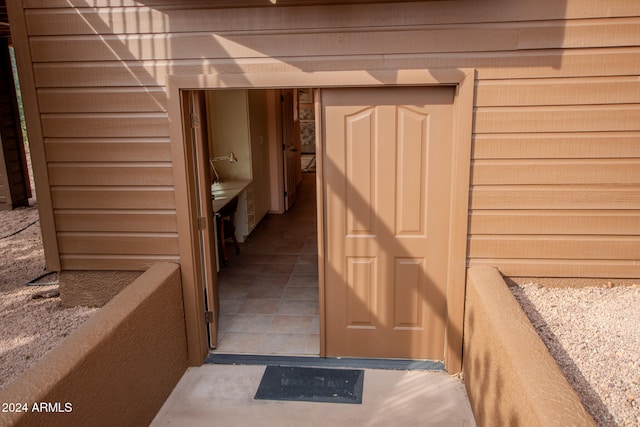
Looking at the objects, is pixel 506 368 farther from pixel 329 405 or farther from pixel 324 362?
pixel 324 362

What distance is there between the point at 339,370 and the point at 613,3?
312 cm

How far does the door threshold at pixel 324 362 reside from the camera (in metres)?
4.02

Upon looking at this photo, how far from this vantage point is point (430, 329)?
3994 millimetres

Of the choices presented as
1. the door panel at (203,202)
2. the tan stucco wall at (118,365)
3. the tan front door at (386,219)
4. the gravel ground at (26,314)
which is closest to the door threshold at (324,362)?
the tan front door at (386,219)

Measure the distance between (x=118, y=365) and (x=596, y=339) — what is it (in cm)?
271

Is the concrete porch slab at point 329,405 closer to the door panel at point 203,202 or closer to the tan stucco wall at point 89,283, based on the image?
the door panel at point 203,202

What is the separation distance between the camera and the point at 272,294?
541 cm

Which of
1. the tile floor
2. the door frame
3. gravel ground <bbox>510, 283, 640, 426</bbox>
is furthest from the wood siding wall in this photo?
the tile floor

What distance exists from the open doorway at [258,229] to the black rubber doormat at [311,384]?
9.9 inches

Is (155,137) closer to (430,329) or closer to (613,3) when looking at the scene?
(430,329)

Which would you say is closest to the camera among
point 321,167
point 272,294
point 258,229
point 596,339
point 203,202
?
point 596,339

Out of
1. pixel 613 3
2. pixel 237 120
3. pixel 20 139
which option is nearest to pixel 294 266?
pixel 237 120

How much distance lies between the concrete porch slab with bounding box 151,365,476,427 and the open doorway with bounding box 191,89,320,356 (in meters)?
0.50

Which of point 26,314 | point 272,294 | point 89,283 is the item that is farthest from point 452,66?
point 26,314
